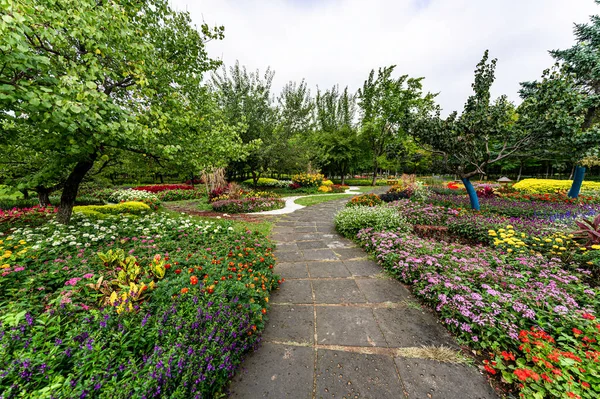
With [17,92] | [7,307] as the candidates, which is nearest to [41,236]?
[7,307]

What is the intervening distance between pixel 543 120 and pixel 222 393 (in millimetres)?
8956

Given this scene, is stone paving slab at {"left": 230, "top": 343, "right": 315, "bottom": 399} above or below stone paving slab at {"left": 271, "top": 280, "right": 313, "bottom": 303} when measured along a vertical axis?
above

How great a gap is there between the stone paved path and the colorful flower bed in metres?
0.29

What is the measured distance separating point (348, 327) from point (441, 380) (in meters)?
0.92

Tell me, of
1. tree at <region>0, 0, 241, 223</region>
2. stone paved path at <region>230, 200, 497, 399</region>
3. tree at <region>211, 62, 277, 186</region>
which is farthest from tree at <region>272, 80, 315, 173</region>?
stone paved path at <region>230, 200, 497, 399</region>

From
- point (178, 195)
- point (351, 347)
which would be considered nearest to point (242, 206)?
point (178, 195)

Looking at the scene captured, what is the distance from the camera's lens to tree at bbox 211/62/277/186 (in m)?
12.8

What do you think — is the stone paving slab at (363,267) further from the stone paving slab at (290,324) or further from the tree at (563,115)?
the tree at (563,115)

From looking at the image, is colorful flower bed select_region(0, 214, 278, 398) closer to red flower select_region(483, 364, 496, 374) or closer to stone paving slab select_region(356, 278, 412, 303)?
stone paving slab select_region(356, 278, 412, 303)

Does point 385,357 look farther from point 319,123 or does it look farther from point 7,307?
point 319,123

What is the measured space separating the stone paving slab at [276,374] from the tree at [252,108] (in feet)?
A: 37.9

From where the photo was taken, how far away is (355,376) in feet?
6.11

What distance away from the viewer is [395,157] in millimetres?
9227

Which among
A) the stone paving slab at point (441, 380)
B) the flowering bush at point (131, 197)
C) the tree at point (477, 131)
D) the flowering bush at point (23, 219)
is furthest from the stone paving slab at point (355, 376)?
the flowering bush at point (131, 197)
